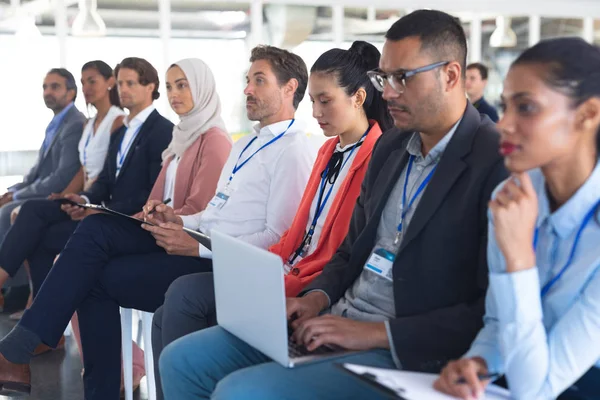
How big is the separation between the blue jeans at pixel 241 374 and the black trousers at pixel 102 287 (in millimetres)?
804

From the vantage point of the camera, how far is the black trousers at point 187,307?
234 cm

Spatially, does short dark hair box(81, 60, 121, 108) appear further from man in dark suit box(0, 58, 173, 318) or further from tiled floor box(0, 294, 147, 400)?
tiled floor box(0, 294, 147, 400)

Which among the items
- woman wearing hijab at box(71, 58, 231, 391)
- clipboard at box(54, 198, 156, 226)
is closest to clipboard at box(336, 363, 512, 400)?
clipboard at box(54, 198, 156, 226)

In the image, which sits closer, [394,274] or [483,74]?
[394,274]

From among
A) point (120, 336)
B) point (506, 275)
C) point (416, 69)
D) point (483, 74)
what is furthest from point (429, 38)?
point (483, 74)

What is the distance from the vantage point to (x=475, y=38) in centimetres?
852

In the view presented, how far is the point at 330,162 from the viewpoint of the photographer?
2416 mm

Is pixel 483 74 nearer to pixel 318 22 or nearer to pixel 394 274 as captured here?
pixel 318 22

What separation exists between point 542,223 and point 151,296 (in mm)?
1659

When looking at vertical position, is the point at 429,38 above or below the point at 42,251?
above

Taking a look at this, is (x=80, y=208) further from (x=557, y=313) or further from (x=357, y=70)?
(x=557, y=313)

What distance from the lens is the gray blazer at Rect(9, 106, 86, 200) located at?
15.5 ft

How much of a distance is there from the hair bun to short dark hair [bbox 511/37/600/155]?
47.7 inches

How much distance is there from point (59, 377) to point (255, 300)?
2.10 metres
